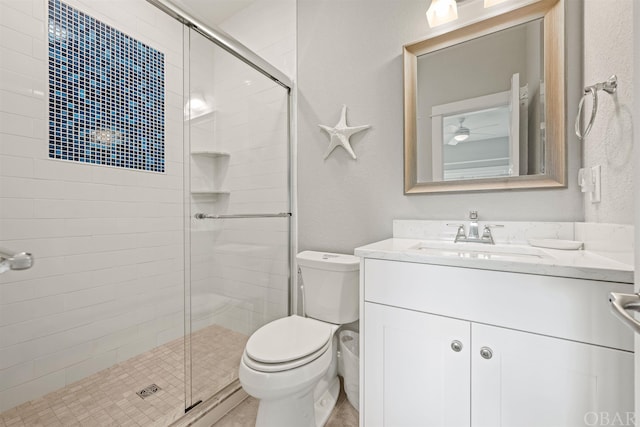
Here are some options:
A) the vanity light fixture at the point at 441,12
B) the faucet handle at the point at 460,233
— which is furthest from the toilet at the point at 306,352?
the vanity light fixture at the point at 441,12

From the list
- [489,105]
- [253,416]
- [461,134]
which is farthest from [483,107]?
[253,416]

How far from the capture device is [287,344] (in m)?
1.17

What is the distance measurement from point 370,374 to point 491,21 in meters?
1.61

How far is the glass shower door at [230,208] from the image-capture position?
1.35 metres

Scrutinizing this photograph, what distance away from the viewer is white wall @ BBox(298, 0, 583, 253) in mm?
1346

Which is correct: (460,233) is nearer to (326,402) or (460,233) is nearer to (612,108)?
(612,108)

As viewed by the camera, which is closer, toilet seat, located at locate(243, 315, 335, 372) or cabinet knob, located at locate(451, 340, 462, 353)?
Result: cabinet knob, located at locate(451, 340, 462, 353)

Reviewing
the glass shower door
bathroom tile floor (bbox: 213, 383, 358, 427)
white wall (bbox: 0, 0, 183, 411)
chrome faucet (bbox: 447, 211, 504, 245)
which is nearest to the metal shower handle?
chrome faucet (bbox: 447, 211, 504, 245)

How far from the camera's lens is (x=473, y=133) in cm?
131

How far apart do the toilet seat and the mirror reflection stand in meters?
0.92

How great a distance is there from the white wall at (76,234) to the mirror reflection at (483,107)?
4.41 ft

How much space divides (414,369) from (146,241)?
177cm

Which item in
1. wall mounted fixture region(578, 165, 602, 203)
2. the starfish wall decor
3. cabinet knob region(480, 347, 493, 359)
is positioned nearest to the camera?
cabinet knob region(480, 347, 493, 359)

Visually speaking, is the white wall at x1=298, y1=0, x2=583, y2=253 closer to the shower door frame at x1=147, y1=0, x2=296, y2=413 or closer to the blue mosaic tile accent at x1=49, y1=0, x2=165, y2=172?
the shower door frame at x1=147, y1=0, x2=296, y2=413
